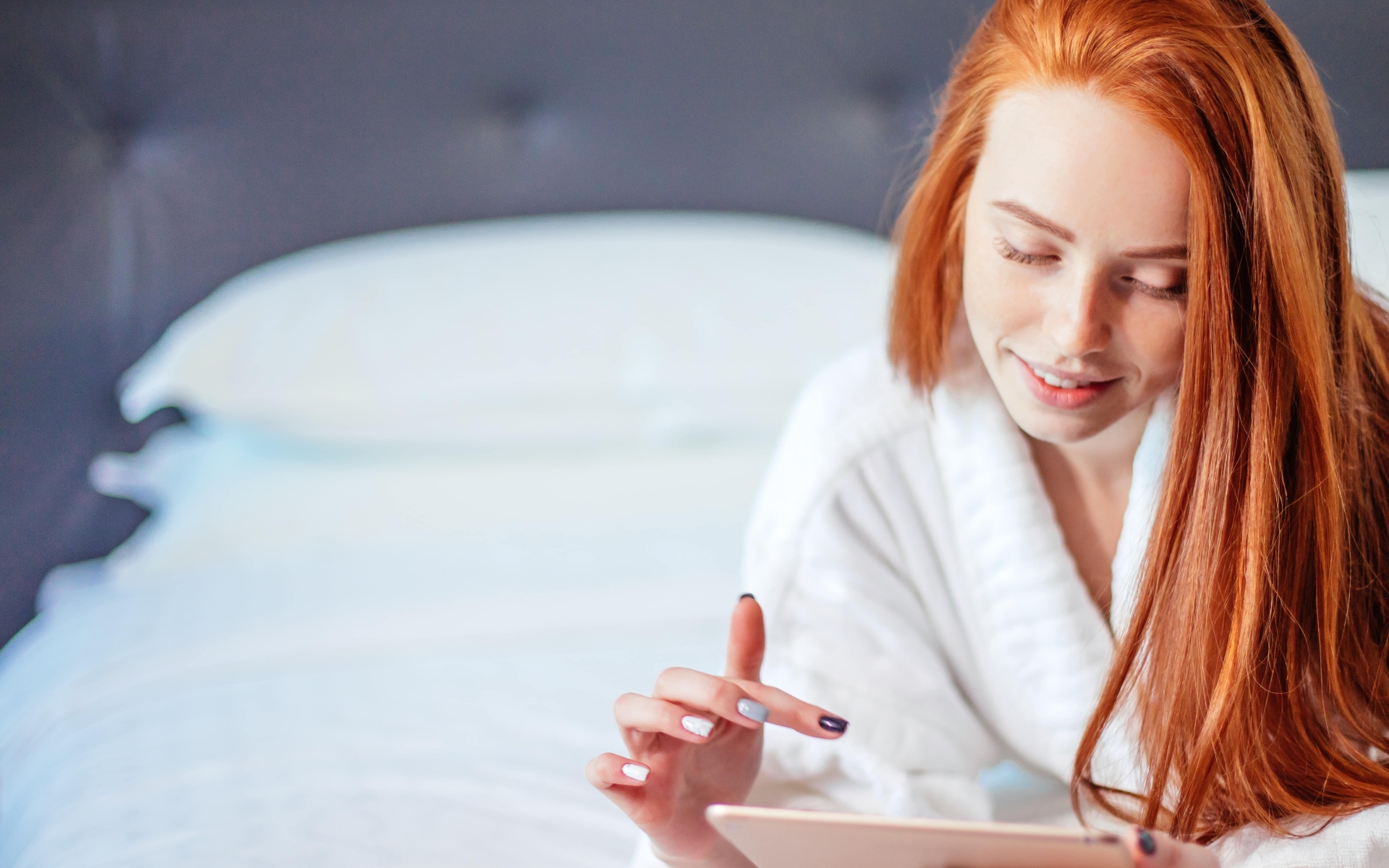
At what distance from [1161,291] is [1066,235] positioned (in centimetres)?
7

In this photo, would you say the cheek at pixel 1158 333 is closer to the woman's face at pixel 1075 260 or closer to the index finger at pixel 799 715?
the woman's face at pixel 1075 260

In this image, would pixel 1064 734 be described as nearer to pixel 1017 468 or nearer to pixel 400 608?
pixel 1017 468

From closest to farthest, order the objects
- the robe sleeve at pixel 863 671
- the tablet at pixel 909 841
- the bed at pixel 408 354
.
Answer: the tablet at pixel 909 841 → the robe sleeve at pixel 863 671 → the bed at pixel 408 354

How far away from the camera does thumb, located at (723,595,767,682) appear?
2.16 feet

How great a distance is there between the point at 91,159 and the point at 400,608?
767mm

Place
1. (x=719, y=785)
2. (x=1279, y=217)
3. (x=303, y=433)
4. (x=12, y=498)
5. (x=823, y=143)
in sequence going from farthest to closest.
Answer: (x=823, y=143) < (x=303, y=433) < (x=12, y=498) < (x=719, y=785) < (x=1279, y=217)

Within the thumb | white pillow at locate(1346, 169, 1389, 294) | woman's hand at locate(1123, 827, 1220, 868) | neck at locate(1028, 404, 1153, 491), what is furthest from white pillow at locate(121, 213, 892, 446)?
woman's hand at locate(1123, 827, 1220, 868)

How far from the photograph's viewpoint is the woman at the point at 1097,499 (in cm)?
59

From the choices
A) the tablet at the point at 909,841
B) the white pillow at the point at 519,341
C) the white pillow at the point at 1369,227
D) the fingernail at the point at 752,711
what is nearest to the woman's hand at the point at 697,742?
the fingernail at the point at 752,711

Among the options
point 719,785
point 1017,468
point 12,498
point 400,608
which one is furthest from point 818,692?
point 12,498

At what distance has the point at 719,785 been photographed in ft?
2.31

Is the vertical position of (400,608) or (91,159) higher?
(91,159)

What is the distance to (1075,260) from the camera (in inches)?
23.8

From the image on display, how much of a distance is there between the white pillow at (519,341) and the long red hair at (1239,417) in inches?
20.7
